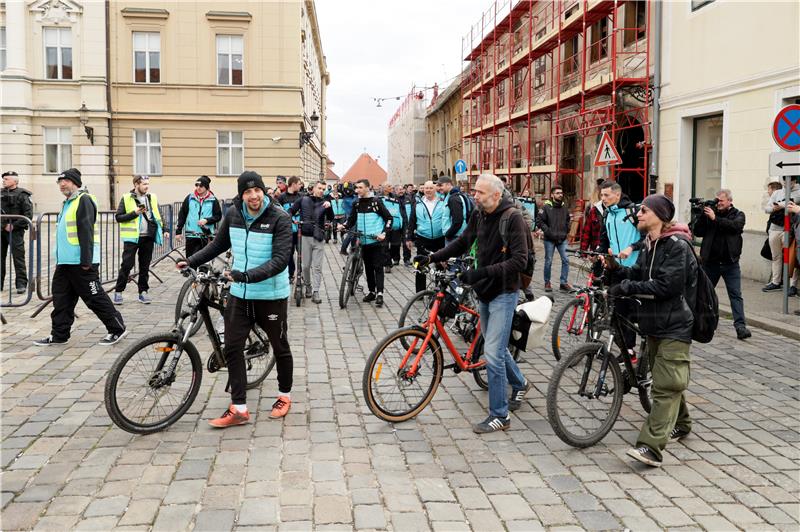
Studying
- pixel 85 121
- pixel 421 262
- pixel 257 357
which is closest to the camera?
pixel 257 357

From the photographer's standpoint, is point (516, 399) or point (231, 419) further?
point (516, 399)

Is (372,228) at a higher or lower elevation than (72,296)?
higher

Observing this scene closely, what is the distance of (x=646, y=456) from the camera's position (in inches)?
190

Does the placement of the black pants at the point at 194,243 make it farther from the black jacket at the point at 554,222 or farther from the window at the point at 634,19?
the window at the point at 634,19

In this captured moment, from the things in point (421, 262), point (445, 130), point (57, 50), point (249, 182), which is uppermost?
point (57, 50)

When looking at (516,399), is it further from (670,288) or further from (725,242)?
(725,242)

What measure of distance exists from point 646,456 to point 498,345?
1.29 meters

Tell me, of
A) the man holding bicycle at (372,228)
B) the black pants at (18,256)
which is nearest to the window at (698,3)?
the man holding bicycle at (372,228)

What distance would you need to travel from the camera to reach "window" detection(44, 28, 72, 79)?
1256 inches

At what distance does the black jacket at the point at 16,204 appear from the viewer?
1172 cm

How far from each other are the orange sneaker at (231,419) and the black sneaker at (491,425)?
175 centimetres

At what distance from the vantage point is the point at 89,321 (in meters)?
9.64

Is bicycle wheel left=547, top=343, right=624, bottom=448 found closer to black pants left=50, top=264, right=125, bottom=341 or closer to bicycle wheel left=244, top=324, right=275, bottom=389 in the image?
bicycle wheel left=244, top=324, right=275, bottom=389

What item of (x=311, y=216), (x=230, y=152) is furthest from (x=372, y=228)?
(x=230, y=152)
